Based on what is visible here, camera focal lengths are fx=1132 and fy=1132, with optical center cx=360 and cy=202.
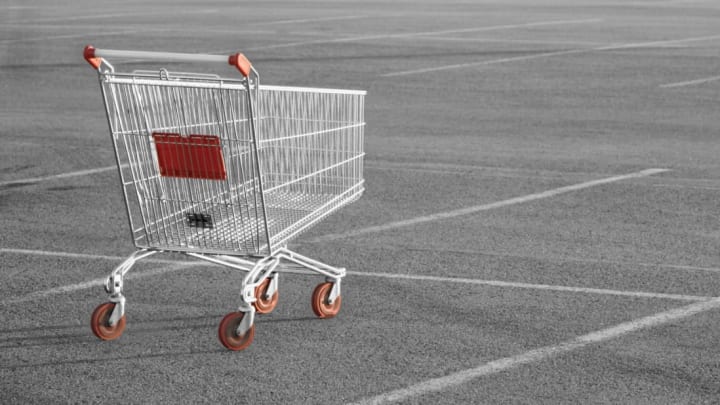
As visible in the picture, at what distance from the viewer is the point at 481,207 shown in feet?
27.7

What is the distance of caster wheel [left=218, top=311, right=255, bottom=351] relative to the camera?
5.28m

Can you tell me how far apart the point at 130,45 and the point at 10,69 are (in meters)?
4.12

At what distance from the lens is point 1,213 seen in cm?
829

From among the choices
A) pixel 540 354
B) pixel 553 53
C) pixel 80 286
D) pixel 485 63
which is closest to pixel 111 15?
pixel 553 53

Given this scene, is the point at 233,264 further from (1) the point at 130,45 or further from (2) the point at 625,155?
(1) the point at 130,45

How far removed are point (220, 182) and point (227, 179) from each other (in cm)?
24

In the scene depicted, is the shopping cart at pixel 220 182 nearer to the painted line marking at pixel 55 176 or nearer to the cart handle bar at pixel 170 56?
the cart handle bar at pixel 170 56

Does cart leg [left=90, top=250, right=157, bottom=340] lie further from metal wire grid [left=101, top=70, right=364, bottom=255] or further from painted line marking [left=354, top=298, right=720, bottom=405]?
painted line marking [left=354, top=298, right=720, bottom=405]

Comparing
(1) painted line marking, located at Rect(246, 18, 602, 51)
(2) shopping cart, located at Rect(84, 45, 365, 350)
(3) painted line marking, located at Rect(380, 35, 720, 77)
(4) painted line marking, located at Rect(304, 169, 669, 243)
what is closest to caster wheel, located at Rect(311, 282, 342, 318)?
(2) shopping cart, located at Rect(84, 45, 365, 350)

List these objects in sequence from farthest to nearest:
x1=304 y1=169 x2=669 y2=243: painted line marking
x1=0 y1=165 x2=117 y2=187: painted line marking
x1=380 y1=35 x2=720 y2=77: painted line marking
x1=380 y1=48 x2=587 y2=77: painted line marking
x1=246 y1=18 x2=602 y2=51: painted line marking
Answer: x1=246 y1=18 x2=602 y2=51: painted line marking
x1=380 y1=35 x2=720 y2=77: painted line marking
x1=380 y1=48 x2=587 y2=77: painted line marking
x1=0 y1=165 x2=117 y2=187: painted line marking
x1=304 y1=169 x2=669 y2=243: painted line marking

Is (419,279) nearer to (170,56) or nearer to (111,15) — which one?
(170,56)

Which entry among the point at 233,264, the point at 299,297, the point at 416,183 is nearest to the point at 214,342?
the point at 233,264

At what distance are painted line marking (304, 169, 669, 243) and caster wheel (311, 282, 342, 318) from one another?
1.65 metres

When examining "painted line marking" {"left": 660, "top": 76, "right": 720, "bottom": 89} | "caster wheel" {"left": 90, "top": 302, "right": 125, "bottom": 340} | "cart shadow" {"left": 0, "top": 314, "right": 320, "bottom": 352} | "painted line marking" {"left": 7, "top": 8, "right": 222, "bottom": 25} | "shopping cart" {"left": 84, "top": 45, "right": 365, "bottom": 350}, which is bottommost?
"painted line marking" {"left": 7, "top": 8, "right": 222, "bottom": 25}
